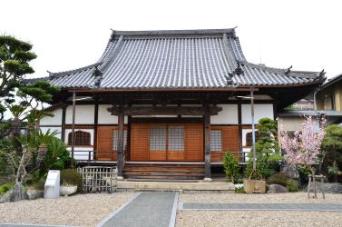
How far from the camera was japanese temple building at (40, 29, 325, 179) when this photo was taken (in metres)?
15.2

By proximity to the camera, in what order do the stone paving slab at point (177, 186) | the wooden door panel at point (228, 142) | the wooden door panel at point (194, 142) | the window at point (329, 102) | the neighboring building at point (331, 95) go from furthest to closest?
the window at point (329, 102)
the neighboring building at point (331, 95)
the wooden door panel at point (194, 142)
the wooden door panel at point (228, 142)
the stone paving slab at point (177, 186)

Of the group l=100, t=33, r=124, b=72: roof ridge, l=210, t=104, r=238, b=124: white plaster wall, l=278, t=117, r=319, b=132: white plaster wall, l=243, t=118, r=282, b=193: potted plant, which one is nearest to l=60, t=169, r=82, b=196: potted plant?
l=243, t=118, r=282, b=193: potted plant

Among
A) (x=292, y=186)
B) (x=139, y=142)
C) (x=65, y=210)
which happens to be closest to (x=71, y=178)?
(x=65, y=210)

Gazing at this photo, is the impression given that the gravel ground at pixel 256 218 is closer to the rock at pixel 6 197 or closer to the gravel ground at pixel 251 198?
the gravel ground at pixel 251 198

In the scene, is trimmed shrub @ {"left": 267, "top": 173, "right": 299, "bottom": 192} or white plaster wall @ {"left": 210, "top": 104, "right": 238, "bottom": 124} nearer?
trimmed shrub @ {"left": 267, "top": 173, "right": 299, "bottom": 192}

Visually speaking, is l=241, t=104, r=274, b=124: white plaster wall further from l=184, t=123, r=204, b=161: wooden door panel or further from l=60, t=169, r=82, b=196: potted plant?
l=60, t=169, r=82, b=196: potted plant

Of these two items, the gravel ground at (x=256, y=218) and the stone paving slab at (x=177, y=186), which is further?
the stone paving slab at (x=177, y=186)

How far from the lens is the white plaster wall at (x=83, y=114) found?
56.4 feet

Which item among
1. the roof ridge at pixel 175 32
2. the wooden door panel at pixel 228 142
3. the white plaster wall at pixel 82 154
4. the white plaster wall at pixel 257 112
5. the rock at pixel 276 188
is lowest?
the rock at pixel 276 188

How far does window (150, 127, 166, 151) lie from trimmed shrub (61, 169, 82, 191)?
4934mm

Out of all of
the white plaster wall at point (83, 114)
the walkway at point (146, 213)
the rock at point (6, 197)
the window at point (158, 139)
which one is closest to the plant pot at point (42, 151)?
the rock at point (6, 197)

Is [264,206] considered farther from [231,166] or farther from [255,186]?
[231,166]

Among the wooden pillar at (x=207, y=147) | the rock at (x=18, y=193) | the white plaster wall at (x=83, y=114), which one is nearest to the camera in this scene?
the rock at (x=18, y=193)

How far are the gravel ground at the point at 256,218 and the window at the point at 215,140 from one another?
8.00m
